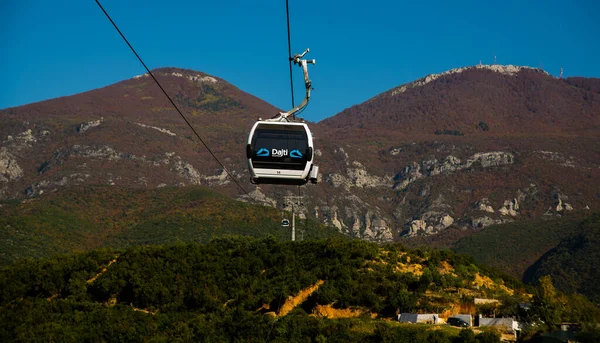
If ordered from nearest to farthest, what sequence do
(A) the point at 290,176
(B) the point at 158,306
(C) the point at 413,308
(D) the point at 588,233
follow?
(A) the point at 290,176 < (C) the point at 413,308 < (B) the point at 158,306 < (D) the point at 588,233

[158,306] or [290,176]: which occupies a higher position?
[290,176]

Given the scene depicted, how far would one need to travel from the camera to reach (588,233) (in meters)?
189

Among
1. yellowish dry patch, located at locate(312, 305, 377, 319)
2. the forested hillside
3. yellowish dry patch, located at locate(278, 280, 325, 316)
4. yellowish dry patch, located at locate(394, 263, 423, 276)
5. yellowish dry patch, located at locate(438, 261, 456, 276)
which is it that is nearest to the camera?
yellowish dry patch, located at locate(312, 305, 377, 319)

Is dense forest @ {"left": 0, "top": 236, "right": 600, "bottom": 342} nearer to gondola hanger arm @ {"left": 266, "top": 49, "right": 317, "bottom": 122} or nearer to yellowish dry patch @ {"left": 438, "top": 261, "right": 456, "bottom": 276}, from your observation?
Answer: yellowish dry patch @ {"left": 438, "top": 261, "right": 456, "bottom": 276}

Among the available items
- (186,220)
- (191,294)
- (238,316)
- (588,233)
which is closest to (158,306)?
(191,294)

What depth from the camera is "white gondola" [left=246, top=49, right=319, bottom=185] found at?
40000 mm

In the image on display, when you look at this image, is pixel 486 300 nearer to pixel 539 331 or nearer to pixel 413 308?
pixel 413 308

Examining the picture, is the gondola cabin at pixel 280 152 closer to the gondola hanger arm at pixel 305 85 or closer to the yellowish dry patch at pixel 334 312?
the gondola hanger arm at pixel 305 85

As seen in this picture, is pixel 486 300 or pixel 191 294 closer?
pixel 486 300

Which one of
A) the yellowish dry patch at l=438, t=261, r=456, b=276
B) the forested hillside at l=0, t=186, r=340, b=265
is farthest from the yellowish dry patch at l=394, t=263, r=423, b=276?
the forested hillside at l=0, t=186, r=340, b=265

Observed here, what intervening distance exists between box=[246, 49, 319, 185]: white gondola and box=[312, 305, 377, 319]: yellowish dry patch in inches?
1795

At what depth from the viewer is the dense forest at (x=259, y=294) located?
74688 millimetres

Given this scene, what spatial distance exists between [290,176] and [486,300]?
4550 centimetres

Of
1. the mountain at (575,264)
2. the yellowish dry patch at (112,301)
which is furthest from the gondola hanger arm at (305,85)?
the mountain at (575,264)
